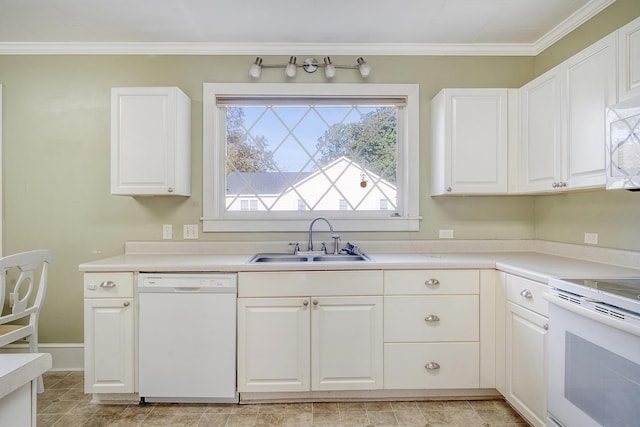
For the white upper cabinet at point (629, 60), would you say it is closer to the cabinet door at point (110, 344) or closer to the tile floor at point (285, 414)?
the tile floor at point (285, 414)

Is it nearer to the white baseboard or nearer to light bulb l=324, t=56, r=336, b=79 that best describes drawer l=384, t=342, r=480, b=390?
light bulb l=324, t=56, r=336, b=79

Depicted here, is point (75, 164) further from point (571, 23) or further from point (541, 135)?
point (571, 23)

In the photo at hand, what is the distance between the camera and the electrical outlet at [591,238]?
217cm

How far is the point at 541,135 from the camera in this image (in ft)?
7.27

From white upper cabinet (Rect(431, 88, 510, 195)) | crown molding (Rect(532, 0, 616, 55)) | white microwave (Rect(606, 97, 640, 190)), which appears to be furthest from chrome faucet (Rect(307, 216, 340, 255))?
crown molding (Rect(532, 0, 616, 55))

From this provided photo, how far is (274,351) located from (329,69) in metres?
2.05

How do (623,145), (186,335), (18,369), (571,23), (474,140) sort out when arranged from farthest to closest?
(474,140) < (571,23) < (186,335) < (623,145) < (18,369)

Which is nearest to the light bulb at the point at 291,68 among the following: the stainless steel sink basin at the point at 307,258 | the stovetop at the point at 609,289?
the stainless steel sink basin at the point at 307,258

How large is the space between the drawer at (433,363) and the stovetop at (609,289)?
796 millimetres

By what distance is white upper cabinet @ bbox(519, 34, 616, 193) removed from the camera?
1.75 metres

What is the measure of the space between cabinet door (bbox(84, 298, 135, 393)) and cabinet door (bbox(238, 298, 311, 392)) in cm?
70

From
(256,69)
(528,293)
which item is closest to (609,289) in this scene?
(528,293)

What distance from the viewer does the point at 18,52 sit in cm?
263

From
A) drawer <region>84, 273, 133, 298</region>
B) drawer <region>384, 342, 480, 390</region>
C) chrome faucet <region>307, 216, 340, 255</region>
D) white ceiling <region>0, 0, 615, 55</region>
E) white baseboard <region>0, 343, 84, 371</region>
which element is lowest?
white baseboard <region>0, 343, 84, 371</region>
